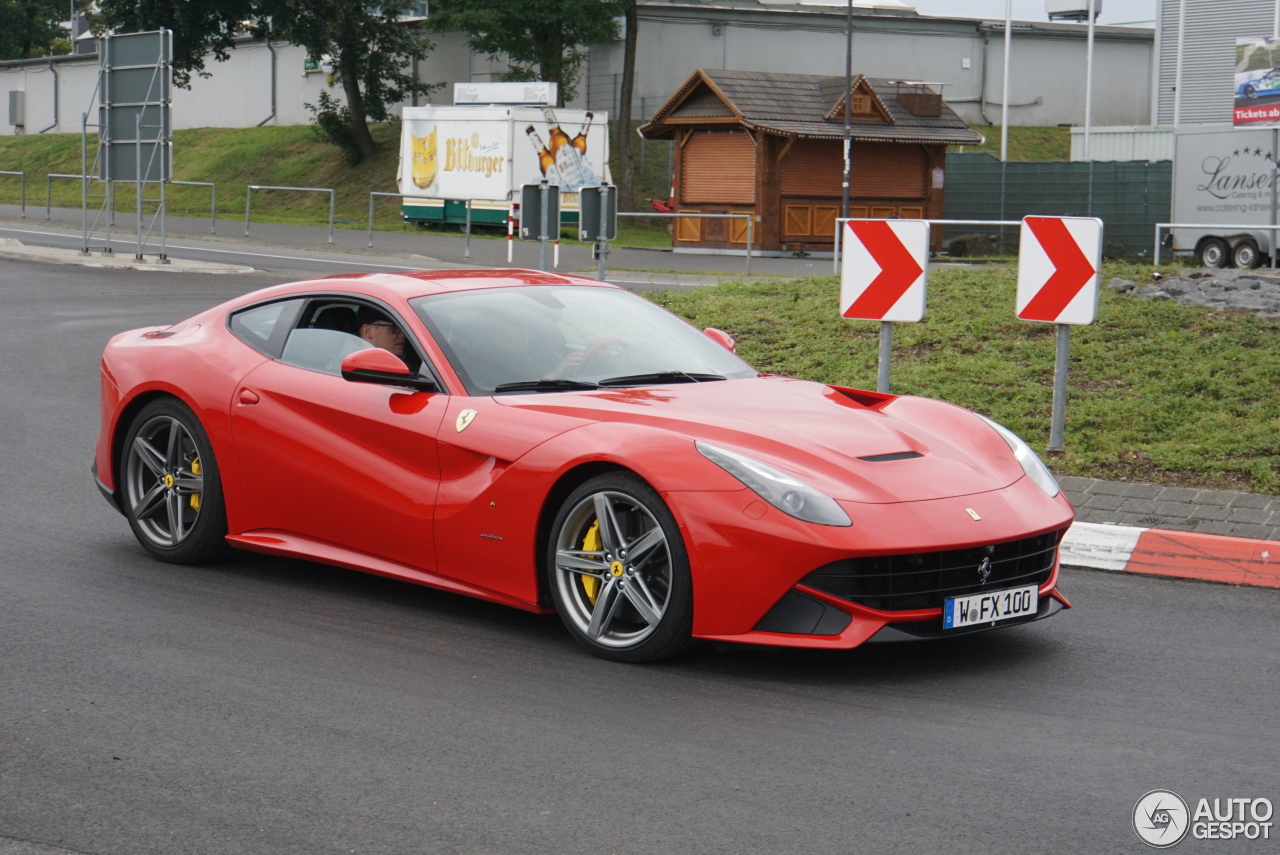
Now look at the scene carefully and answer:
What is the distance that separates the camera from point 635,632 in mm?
5418

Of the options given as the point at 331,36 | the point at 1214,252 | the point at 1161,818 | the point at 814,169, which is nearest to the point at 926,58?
the point at 814,169

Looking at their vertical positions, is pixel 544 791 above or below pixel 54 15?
below

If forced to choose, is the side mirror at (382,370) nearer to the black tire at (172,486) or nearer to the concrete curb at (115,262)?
the black tire at (172,486)

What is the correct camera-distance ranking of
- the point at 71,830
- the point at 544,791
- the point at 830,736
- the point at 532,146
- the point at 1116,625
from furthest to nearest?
the point at 532,146
the point at 1116,625
the point at 830,736
the point at 544,791
the point at 71,830

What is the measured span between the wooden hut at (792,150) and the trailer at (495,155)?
88.3 inches

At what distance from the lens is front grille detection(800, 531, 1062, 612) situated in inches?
198

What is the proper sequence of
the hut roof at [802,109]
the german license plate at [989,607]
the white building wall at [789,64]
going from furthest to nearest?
the white building wall at [789,64] < the hut roof at [802,109] < the german license plate at [989,607]

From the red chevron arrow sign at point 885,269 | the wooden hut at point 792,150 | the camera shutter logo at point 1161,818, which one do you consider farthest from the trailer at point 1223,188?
the camera shutter logo at point 1161,818

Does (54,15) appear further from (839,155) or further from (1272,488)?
(1272,488)

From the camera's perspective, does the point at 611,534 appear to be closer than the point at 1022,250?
Yes

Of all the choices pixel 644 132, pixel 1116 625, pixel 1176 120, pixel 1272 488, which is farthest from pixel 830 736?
pixel 1176 120

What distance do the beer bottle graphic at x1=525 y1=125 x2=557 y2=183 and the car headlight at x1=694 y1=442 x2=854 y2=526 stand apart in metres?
32.4

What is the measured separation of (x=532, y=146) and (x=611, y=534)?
32595mm

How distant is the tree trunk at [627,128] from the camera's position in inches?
1804
